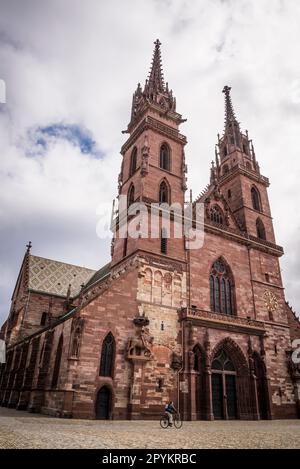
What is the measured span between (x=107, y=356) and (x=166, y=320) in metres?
4.70

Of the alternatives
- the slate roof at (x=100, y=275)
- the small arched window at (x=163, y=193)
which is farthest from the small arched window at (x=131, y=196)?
the slate roof at (x=100, y=275)

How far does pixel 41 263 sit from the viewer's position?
1570 inches

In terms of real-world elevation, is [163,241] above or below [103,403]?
above

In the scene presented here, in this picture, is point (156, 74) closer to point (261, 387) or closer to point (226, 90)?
point (226, 90)

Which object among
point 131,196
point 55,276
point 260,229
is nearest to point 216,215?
point 260,229

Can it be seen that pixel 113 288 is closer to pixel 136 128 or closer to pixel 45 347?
pixel 45 347

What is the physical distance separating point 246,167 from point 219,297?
655 inches

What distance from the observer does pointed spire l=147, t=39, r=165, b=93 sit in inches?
1379

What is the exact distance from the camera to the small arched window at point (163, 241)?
78.7 feet

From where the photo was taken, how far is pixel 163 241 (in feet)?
79.7

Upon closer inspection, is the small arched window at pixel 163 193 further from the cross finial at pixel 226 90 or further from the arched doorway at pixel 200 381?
the cross finial at pixel 226 90

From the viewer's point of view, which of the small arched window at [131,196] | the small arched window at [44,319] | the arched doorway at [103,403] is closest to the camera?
the arched doorway at [103,403]

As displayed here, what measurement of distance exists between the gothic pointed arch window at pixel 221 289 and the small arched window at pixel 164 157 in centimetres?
919

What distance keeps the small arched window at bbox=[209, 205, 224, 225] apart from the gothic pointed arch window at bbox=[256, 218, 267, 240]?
504 centimetres
